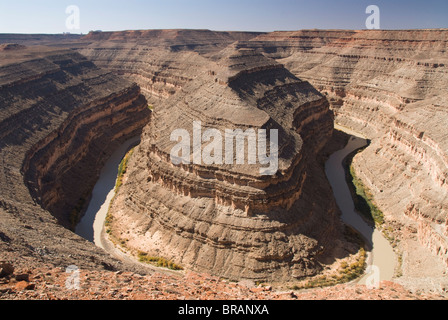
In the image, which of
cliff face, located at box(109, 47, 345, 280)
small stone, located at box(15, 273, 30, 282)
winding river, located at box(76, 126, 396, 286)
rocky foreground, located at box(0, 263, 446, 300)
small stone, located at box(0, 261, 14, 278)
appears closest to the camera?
rocky foreground, located at box(0, 263, 446, 300)

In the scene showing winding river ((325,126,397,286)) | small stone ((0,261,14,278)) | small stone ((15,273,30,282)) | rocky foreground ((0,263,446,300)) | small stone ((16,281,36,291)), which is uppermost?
small stone ((0,261,14,278))

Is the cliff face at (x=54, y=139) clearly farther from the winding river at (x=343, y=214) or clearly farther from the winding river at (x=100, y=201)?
the winding river at (x=343, y=214)

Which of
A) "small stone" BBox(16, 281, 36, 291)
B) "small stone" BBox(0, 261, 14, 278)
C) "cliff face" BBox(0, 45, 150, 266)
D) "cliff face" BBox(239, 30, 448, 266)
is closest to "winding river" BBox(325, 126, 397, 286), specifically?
"cliff face" BBox(239, 30, 448, 266)

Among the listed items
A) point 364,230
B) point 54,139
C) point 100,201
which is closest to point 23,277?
point 100,201

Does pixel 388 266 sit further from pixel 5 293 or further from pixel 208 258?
pixel 5 293

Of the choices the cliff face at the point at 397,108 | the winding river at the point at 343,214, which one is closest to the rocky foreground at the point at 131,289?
the winding river at the point at 343,214

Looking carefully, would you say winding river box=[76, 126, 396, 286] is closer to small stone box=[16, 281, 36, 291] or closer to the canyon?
the canyon
